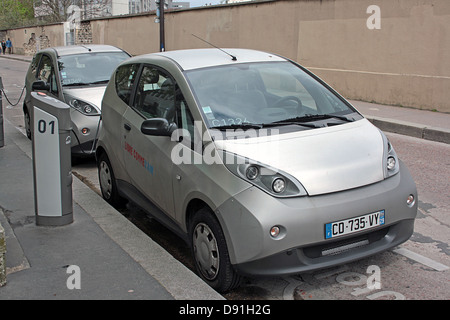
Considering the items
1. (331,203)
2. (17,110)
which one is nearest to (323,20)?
(17,110)

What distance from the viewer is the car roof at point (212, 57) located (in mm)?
4680

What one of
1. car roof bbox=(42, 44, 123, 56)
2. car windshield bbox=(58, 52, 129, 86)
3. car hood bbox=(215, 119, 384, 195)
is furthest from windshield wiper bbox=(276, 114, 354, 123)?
car roof bbox=(42, 44, 123, 56)

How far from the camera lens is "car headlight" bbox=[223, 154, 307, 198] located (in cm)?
351

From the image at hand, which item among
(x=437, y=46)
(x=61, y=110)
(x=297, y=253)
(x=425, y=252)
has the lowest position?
(x=425, y=252)

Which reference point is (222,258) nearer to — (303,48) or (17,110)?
(17,110)

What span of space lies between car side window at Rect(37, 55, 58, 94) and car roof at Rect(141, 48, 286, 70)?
13.9ft

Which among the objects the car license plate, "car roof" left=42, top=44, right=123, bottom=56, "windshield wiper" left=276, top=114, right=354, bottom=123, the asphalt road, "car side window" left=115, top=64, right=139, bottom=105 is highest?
"car roof" left=42, top=44, right=123, bottom=56

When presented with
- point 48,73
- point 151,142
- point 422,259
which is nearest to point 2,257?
point 151,142

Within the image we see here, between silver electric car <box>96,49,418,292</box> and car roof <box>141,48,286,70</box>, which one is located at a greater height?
car roof <box>141,48,286,70</box>

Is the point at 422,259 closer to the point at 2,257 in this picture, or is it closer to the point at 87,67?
the point at 2,257

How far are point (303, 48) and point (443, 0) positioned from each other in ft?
16.4

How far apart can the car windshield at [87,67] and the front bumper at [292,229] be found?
18.9 feet

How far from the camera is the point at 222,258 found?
365 cm

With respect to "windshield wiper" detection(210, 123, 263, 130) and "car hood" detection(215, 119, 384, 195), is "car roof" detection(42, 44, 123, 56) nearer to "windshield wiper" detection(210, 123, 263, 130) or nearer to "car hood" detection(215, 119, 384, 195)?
"windshield wiper" detection(210, 123, 263, 130)
